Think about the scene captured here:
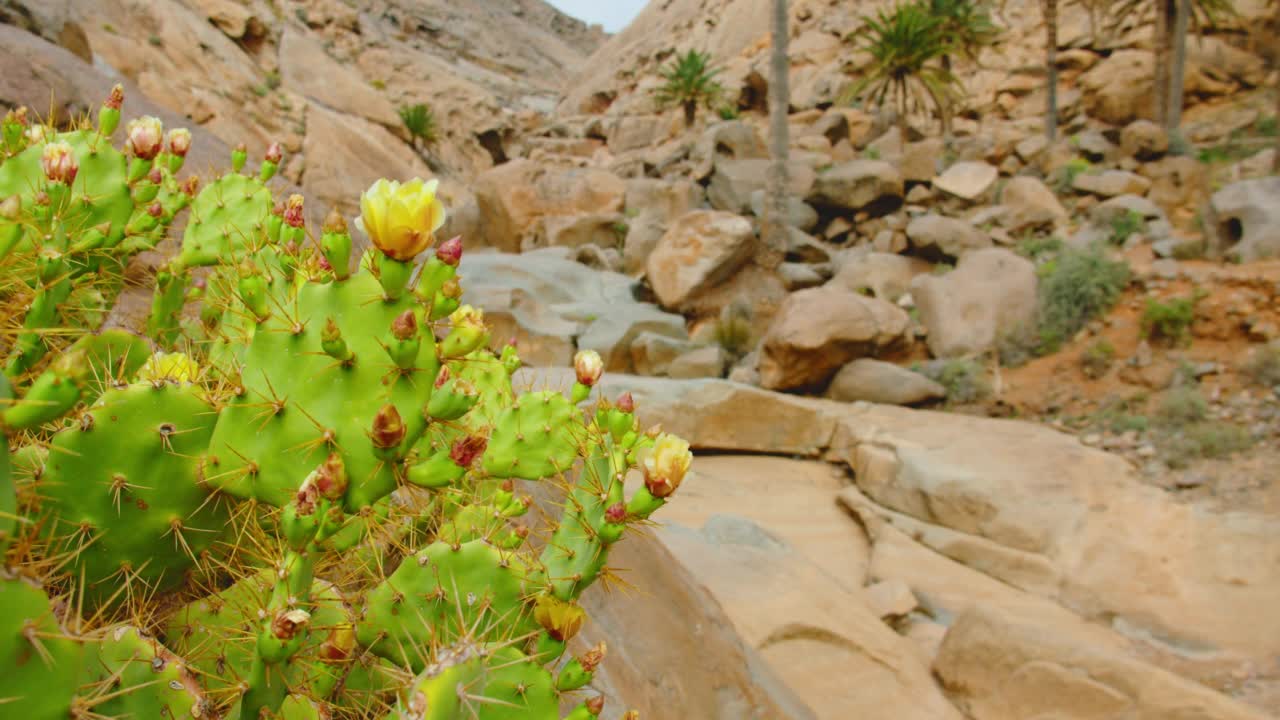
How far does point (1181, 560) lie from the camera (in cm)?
524

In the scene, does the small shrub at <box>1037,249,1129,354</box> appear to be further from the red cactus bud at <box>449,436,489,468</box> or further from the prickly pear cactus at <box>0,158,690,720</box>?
the red cactus bud at <box>449,436,489,468</box>

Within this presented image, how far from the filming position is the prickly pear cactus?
100 cm

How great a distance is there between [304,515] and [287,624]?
0.48 feet

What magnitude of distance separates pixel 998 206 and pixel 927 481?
33.1 ft

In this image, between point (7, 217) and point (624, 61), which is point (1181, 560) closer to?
point (7, 217)

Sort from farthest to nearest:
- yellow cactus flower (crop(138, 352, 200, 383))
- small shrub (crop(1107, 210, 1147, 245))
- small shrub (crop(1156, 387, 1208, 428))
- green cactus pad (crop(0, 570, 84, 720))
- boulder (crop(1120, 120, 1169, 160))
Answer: boulder (crop(1120, 120, 1169, 160)), small shrub (crop(1107, 210, 1147, 245)), small shrub (crop(1156, 387, 1208, 428)), yellow cactus flower (crop(138, 352, 200, 383)), green cactus pad (crop(0, 570, 84, 720))

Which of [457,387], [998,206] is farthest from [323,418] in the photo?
[998,206]

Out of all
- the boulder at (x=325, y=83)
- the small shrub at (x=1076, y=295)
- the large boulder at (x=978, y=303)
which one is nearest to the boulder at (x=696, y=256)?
the large boulder at (x=978, y=303)

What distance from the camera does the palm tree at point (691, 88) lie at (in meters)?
26.2

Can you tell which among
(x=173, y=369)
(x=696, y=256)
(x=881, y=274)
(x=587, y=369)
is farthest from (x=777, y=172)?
(x=173, y=369)

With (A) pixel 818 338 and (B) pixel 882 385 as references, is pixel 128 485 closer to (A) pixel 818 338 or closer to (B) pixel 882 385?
(A) pixel 818 338

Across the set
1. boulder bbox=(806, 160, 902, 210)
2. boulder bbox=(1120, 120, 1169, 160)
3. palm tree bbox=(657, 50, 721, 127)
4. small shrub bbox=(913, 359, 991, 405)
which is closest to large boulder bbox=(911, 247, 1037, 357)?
small shrub bbox=(913, 359, 991, 405)

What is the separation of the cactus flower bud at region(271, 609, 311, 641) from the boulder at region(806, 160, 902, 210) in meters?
15.8

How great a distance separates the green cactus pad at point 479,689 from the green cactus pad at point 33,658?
40 centimetres
